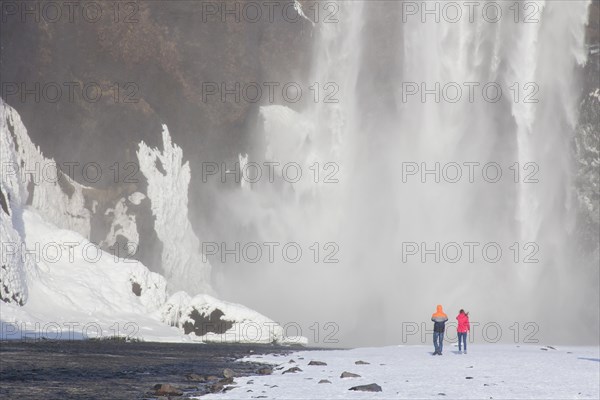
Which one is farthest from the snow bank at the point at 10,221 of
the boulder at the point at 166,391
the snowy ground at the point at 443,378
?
the boulder at the point at 166,391

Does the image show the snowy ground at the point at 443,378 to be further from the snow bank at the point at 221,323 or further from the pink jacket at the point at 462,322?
the snow bank at the point at 221,323

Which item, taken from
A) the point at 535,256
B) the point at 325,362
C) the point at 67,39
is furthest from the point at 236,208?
the point at 325,362

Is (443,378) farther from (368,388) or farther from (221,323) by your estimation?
(221,323)

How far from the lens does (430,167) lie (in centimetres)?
7162

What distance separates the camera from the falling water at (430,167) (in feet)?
225

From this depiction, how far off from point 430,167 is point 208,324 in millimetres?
28631

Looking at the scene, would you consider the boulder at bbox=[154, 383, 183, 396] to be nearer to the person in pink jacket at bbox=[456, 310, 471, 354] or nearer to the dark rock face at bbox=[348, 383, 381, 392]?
the dark rock face at bbox=[348, 383, 381, 392]

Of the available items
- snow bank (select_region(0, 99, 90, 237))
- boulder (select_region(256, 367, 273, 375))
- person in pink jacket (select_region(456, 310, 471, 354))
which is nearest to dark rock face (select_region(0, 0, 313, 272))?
snow bank (select_region(0, 99, 90, 237))

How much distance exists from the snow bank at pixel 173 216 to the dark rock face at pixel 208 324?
11.3 metres

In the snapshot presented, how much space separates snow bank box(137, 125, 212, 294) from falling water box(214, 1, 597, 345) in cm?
408

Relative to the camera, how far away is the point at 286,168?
72688 mm

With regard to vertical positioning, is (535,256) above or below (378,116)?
below

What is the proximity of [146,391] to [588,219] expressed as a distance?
2150 inches

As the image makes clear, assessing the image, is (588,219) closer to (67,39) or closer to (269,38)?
(269,38)
